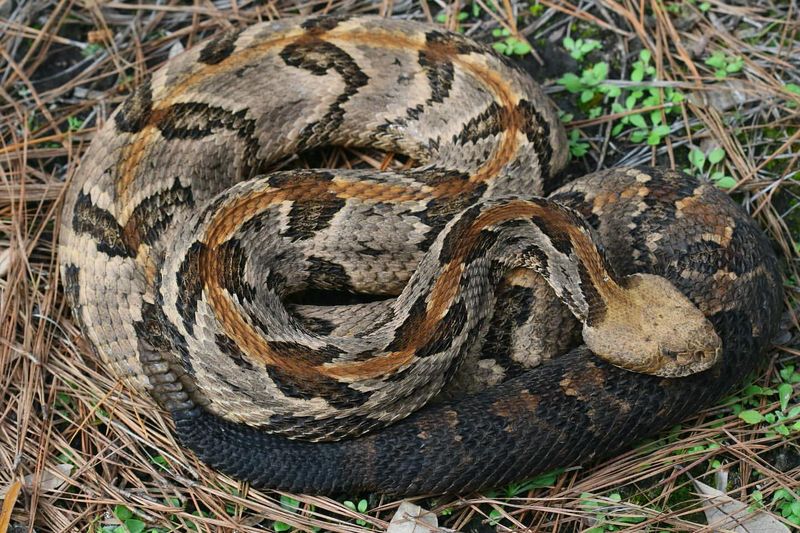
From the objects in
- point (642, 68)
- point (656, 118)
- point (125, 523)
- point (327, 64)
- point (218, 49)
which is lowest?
point (125, 523)

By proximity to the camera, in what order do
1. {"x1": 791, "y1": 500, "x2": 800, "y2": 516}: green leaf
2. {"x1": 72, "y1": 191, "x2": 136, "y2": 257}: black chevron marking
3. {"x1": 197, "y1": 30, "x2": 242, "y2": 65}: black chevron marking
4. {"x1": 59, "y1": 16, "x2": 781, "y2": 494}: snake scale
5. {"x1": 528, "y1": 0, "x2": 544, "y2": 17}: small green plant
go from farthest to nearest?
1. {"x1": 528, "y1": 0, "x2": 544, "y2": 17}: small green plant
2. {"x1": 197, "y1": 30, "x2": 242, "y2": 65}: black chevron marking
3. {"x1": 72, "y1": 191, "x2": 136, "y2": 257}: black chevron marking
4. {"x1": 59, "y1": 16, "x2": 781, "y2": 494}: snake scale
5. {"x1": 791, "y1": 500, "x2": 800, "y2": 516}: green leaf

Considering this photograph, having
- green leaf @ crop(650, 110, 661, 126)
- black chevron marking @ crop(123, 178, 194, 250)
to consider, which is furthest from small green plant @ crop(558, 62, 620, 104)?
black chevron marking @ crop(123, 178, 194, 250)

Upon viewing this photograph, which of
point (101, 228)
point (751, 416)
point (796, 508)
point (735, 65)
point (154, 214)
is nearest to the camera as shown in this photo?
point (796, 508)

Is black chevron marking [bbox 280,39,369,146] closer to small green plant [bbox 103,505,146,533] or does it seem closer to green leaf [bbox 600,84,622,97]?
green leaf [bbox 600,84,622,97]

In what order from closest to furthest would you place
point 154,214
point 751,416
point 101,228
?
point 751,416 < point 101,228 < point 154,214

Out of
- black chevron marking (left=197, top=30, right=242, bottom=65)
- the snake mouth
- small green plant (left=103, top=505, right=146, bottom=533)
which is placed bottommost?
small green plant (left=103, top=505, right=146, bottom=533)

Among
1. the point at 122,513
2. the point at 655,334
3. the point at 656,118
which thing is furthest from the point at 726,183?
the point at 122,513

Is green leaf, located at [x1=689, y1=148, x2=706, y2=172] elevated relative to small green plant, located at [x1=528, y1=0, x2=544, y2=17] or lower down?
lower down

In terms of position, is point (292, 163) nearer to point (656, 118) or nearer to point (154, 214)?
point (154, 214)
